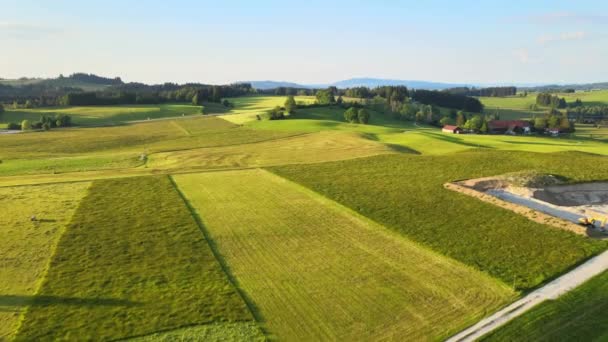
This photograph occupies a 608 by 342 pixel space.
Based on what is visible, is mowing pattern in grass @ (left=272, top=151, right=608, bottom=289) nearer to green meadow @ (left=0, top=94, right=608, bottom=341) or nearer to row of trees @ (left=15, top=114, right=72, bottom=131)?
green meadow @ (left=0, top=94, right=608, bottom=341)

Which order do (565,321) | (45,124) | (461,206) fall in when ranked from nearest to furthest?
(565,321)
(461,206)
(45,124)

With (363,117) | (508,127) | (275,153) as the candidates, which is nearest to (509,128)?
(508,127)

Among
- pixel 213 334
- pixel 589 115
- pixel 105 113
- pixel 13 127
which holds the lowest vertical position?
pixel 589 115

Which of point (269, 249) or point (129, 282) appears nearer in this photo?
point (129, 282)

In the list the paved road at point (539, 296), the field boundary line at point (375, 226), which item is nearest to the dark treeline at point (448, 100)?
the field boundary line at point (375, 226)

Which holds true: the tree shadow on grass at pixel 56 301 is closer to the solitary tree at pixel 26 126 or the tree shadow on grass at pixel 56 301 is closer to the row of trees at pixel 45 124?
the row of trees at pixel 45 124

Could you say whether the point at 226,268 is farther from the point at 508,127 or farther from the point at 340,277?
the point at 508,127

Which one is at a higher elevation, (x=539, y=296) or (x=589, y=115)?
(x=539, y=296)
